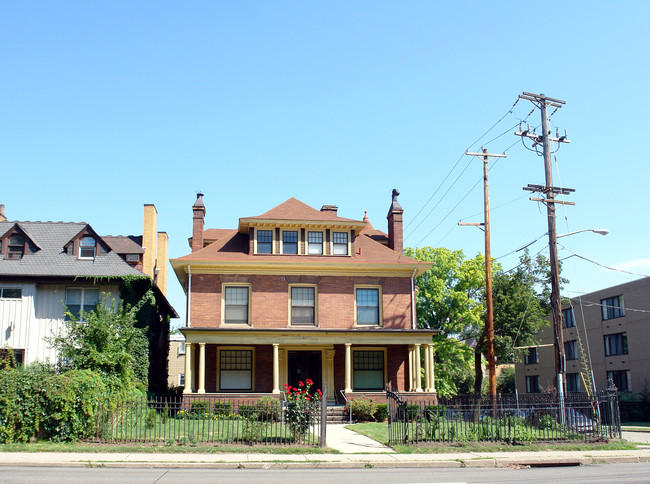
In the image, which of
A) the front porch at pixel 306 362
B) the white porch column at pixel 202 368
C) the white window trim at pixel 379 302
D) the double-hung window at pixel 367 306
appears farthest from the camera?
the double-hung window at pixel 367 306

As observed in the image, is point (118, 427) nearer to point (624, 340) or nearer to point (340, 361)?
point (340, 361)

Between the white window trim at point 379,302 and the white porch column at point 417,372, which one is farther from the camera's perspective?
the white window trim at point 379,302

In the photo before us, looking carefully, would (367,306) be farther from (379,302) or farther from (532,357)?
(532,357)

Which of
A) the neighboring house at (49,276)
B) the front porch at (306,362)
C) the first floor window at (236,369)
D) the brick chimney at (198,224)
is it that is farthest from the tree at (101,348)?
the brick chimney at (198,224)

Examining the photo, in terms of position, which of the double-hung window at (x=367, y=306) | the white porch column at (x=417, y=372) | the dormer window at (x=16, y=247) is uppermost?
the dormer window at (x=16, y=247)

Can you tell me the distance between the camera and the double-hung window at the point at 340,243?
32.3 metres

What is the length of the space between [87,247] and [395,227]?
53.1ft

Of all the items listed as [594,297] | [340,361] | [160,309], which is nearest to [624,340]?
[594,297]

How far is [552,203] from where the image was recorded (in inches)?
965

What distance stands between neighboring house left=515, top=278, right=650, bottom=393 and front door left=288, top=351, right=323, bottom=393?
1484 centimetres

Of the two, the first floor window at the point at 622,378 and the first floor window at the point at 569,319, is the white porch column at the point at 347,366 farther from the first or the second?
the first floor window at the point at 569,319

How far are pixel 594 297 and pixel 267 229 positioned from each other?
28.6 metres

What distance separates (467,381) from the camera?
71.3 metres

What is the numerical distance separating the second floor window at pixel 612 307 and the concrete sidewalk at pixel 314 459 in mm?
28394
